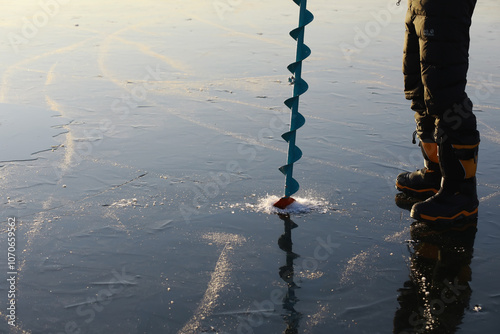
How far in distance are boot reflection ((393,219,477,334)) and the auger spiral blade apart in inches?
32.2

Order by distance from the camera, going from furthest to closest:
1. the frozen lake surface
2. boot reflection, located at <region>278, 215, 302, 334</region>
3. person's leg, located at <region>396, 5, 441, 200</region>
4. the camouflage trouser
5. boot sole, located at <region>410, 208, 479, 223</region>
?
person's leg, located at <region>396, 5, 441, 200</region>, boot sole, located at <region>410, 208, 479, 223</region>, the camouflage trouser, the frozen lake surface, boot reflection, located at <region>278, 215, 302, 334</region>

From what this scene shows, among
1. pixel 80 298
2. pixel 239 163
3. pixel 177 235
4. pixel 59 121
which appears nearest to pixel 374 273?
pixel 177 235

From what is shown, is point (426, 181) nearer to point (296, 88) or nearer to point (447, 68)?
point (447, 68)

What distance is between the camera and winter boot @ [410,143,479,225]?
3.92 m

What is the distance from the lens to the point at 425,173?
14.6 feet

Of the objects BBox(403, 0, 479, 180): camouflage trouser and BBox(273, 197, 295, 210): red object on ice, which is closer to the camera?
BBox(403, 0, 479, 180): camouflage trouser

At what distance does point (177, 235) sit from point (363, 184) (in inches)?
60.2

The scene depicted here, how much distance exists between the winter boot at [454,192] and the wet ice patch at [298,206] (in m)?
0.58

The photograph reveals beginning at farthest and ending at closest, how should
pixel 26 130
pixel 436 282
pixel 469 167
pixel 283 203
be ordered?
pixel 26 130
pixel 283 203
pixel 469 167
pixel 436 282

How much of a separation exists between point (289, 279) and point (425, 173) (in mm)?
1650

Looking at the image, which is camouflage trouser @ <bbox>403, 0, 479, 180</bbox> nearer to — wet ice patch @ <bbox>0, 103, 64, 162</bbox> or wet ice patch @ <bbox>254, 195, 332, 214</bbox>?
wet ice patch @ <bbox>254, 195, 332, 214</bbox>

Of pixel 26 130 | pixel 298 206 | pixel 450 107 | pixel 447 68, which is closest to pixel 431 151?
pixel 450 107

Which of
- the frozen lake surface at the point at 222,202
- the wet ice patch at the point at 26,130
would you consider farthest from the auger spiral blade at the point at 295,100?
the wet ice patch at the point at 26,130

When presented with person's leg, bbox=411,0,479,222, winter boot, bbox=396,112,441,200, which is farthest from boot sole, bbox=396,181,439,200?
person's leg, bbox=411,0,479,222
